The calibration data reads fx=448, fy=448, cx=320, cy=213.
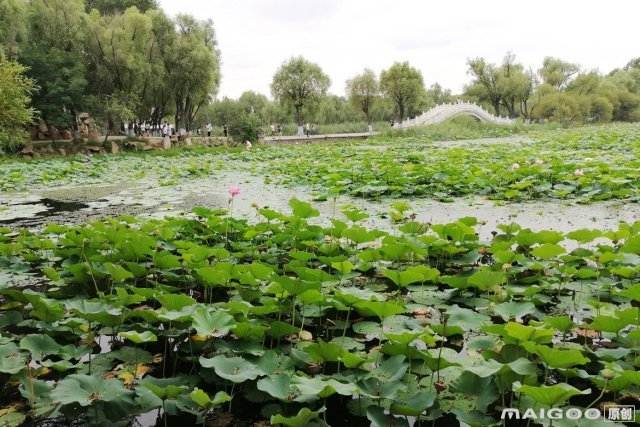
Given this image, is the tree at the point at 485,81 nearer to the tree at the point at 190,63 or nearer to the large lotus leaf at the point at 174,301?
the tree at the point at 190,63

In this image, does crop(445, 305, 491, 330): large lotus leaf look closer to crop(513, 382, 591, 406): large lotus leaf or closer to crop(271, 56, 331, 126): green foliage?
crop(513, 382, 591, 406): large lotus leaf

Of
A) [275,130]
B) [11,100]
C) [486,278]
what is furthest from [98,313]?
[275,130]

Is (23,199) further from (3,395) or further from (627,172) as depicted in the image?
(627,172)

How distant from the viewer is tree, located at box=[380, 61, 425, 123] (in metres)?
37.4

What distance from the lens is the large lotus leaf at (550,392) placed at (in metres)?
0.99

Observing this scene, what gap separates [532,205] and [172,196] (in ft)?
13.9

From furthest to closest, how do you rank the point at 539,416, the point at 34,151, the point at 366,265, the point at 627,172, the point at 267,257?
the point at 34,151
the point at 627,172
the point at 267,257
the point at 366,265
the point at 539,416

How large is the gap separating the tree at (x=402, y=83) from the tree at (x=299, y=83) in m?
6.12

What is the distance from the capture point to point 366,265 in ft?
7.52

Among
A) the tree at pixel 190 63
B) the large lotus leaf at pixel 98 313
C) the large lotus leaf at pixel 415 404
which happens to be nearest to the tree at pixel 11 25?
the tree at pixel 190 63

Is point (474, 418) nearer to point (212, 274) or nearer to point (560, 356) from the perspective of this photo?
point (560, 356)

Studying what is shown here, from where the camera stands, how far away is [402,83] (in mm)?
37188

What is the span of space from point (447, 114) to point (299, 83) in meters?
11.2

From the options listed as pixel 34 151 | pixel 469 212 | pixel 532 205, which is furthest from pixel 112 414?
pixel 34 151
